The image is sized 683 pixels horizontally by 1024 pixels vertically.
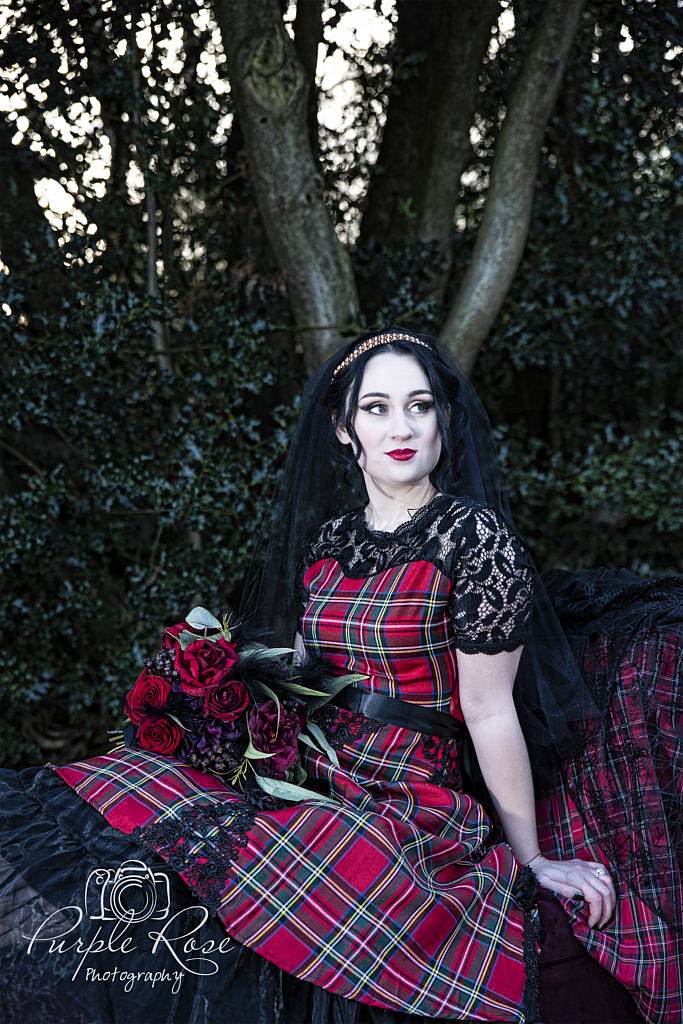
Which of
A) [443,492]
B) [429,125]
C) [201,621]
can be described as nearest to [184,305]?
[429,125]

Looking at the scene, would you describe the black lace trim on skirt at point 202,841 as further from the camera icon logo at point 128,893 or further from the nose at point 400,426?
the nose at point 400,426

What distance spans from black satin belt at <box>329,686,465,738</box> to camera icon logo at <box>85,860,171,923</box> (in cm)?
65

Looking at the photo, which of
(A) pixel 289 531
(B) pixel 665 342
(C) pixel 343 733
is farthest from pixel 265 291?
(C) pixel 343 733

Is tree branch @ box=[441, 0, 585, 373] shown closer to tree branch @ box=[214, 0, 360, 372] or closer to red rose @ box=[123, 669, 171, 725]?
tree branch @ box=[214, 0, 360, 372]

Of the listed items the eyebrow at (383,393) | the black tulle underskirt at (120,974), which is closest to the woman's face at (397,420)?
the eyebrow at (383,393)

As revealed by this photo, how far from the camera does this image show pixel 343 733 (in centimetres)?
231

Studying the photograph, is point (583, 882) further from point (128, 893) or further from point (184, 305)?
point (184, 305)

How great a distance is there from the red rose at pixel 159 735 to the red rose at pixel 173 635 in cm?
19

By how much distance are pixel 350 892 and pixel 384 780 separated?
403 mm

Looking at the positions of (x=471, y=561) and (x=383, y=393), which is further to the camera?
(x=383, y=393)

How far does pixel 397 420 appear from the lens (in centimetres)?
244

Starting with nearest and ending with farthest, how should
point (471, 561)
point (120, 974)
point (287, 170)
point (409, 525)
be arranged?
point (120, 974), point (471, 561), point (409, 525), point (287, 170)

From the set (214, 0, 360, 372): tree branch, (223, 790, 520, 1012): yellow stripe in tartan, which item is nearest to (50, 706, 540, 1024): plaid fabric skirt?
(223, 790, 520, 1012): yellow stripe in tartan

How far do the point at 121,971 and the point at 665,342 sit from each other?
11.7ft
